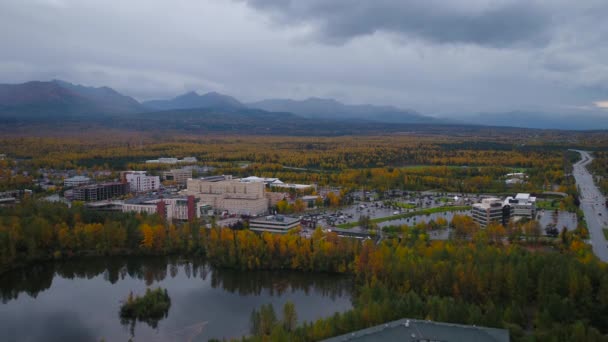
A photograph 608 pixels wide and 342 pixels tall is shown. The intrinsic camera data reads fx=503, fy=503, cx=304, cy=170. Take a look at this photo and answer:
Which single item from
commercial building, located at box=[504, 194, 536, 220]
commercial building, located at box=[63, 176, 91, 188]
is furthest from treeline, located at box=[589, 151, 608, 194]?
commercial building, located at box=[63, 176, 91, 188]

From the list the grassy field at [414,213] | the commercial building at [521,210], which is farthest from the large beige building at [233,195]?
the commercial building at [521,210]

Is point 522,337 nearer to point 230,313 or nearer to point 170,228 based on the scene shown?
point 230,313

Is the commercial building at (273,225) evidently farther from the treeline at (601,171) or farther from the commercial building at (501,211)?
the treeline at (601,171)

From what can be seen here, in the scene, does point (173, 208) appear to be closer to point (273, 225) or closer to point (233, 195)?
point (233, 195)

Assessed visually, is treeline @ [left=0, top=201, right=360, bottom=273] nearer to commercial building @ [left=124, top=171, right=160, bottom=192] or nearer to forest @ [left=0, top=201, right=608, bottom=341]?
forest @ [left=0, top=201, right=608, bottom=341]

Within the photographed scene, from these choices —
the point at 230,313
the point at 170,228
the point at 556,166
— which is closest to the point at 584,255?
the point at 230,313
